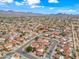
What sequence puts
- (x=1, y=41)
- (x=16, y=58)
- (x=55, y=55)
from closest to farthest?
(x=16, y=58), (x=55, y=55), (x=1, y=41)

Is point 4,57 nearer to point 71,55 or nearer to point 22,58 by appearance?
point 22,58

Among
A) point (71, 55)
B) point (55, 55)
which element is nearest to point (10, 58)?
point (55, 55)

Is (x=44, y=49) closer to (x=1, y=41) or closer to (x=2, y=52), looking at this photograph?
(x=2, y=52)

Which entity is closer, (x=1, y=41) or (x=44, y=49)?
(x=44, y=49)

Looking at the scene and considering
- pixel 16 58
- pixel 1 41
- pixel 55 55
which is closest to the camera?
pixel 16 58

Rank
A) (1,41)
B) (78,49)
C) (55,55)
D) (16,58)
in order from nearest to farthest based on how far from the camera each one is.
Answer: (16,58) < (55,55) < (78,49) < (1,41)

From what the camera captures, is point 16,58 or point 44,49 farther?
point 44,49

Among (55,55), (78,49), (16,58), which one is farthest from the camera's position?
Answer: (78,49)

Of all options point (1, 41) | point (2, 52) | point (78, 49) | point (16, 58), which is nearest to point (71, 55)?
point (78, 49)
